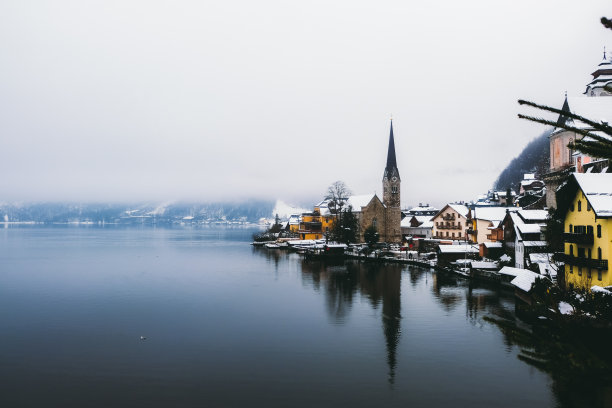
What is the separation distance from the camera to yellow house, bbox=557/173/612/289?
865 inches

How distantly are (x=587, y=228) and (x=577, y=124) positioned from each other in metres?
15.1

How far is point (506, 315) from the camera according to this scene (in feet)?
82.2

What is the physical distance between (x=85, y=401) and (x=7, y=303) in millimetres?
20228

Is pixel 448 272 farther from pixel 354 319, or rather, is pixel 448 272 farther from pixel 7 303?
pixel 7 303

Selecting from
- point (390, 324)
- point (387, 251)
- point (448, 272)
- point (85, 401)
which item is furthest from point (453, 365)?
point (387, 251)

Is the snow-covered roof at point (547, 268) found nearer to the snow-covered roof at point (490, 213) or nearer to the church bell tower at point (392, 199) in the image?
the snow-covered roof at point (490, 213)

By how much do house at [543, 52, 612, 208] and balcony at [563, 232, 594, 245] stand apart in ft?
29.3

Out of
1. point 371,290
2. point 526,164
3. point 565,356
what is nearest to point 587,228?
point 371,290

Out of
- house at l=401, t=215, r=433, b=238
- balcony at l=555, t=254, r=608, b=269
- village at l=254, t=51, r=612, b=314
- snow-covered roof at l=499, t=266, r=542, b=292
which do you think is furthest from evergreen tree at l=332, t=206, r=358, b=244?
balcony at l=555, t=254, r=608, b=269

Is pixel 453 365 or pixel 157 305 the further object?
pixel 157 305

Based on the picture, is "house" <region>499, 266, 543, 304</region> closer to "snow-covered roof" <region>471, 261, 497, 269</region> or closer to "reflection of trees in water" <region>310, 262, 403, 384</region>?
"snow-covered roof" <region>471, 261, 497, 269</region>

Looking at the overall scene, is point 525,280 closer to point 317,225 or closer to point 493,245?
point 493,245

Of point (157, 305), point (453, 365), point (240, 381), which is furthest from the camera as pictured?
point (157, 305)

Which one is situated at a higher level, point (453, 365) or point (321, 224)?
point (321, 224)
